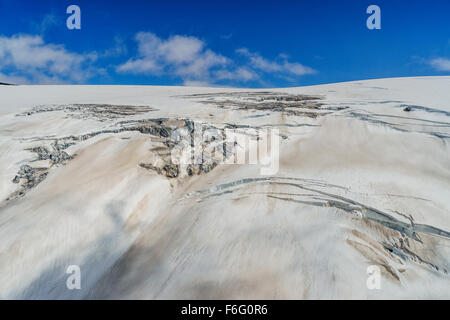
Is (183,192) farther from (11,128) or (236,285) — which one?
(11,128)

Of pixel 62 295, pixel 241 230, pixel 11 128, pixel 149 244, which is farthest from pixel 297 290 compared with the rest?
pixel 11 128

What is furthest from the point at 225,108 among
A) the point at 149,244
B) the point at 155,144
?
the point at 149,244

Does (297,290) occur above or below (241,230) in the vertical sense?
below

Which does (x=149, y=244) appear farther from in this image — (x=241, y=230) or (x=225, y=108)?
(x=225, y=108)

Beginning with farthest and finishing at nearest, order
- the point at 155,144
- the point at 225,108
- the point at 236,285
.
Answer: the point at 225,108 → the point at 155,144 → the point at 236,285

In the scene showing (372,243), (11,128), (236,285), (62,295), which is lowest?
(62,295)

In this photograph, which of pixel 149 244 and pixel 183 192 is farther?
pixel 183 192
